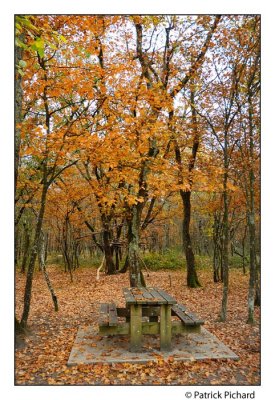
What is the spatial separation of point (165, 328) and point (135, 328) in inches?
21.3

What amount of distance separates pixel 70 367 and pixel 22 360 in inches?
35.6

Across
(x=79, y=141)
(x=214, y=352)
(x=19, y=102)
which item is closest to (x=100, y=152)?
(x=79, y=141)

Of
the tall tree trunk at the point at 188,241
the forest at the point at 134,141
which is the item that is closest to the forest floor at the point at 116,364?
the forest at the point at 134,141

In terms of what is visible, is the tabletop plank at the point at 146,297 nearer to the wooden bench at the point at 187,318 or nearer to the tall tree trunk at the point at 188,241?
the wooden bench at the point at 187,318

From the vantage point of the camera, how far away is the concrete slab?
16.6ft

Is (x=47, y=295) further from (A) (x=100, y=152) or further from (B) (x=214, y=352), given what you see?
(B) (x=214, y=352)

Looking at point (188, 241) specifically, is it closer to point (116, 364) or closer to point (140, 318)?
point (140, 318)

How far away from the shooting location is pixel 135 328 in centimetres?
547

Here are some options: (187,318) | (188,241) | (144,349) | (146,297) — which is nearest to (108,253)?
(188,241)

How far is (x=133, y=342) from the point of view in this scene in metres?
5.43

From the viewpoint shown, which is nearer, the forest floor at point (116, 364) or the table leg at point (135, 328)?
the forest floor at point (116, 364)

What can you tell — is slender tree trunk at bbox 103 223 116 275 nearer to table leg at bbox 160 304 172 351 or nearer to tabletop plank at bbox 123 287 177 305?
tabletop plank at bbox 123 287 177 305

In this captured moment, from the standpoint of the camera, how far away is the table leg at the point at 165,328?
5477 mm

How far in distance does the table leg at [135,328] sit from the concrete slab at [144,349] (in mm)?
136
